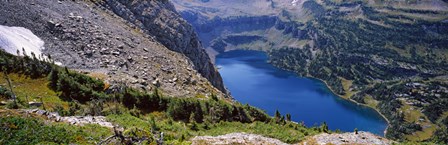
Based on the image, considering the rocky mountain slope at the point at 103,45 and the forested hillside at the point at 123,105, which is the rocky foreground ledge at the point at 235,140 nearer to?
the forested hillside at the point at 123,105

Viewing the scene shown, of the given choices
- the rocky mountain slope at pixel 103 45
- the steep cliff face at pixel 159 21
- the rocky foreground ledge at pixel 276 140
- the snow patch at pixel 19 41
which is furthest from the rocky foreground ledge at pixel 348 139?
the steep cliff face at pixel 159 21

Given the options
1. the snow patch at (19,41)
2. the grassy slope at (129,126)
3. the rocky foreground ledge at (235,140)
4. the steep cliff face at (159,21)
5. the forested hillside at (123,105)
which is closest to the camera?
the grassy slope at (129,126)

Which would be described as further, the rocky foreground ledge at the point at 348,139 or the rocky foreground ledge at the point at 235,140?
the rocky foreground ledge at the point at 348,139

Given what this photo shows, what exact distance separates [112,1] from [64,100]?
4948 centimetres

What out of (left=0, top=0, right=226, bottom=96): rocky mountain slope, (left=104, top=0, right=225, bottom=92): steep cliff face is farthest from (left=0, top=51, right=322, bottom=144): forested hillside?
(left=104, top=0, right=225, bottom=92): steep cliff face

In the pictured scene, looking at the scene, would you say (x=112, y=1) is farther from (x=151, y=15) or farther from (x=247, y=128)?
(x=247, y=128)

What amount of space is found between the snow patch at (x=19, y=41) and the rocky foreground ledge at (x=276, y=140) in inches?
1527

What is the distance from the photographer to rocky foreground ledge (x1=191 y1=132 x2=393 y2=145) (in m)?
31.9

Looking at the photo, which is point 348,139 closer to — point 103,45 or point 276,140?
point 276,140

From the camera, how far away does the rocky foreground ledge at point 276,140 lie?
31891mm

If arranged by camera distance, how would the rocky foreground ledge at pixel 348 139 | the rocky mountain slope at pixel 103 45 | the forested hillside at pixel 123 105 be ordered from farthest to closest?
1. the rocky mountain slope at pixel 103 45
2. the forested hillside at pixel 123 105
3. the rocky foreground ledge at pixel 348 139

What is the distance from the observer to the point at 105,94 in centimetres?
4641

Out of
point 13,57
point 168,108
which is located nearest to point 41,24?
point 13,57

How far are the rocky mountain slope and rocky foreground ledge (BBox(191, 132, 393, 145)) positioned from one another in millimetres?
23754
